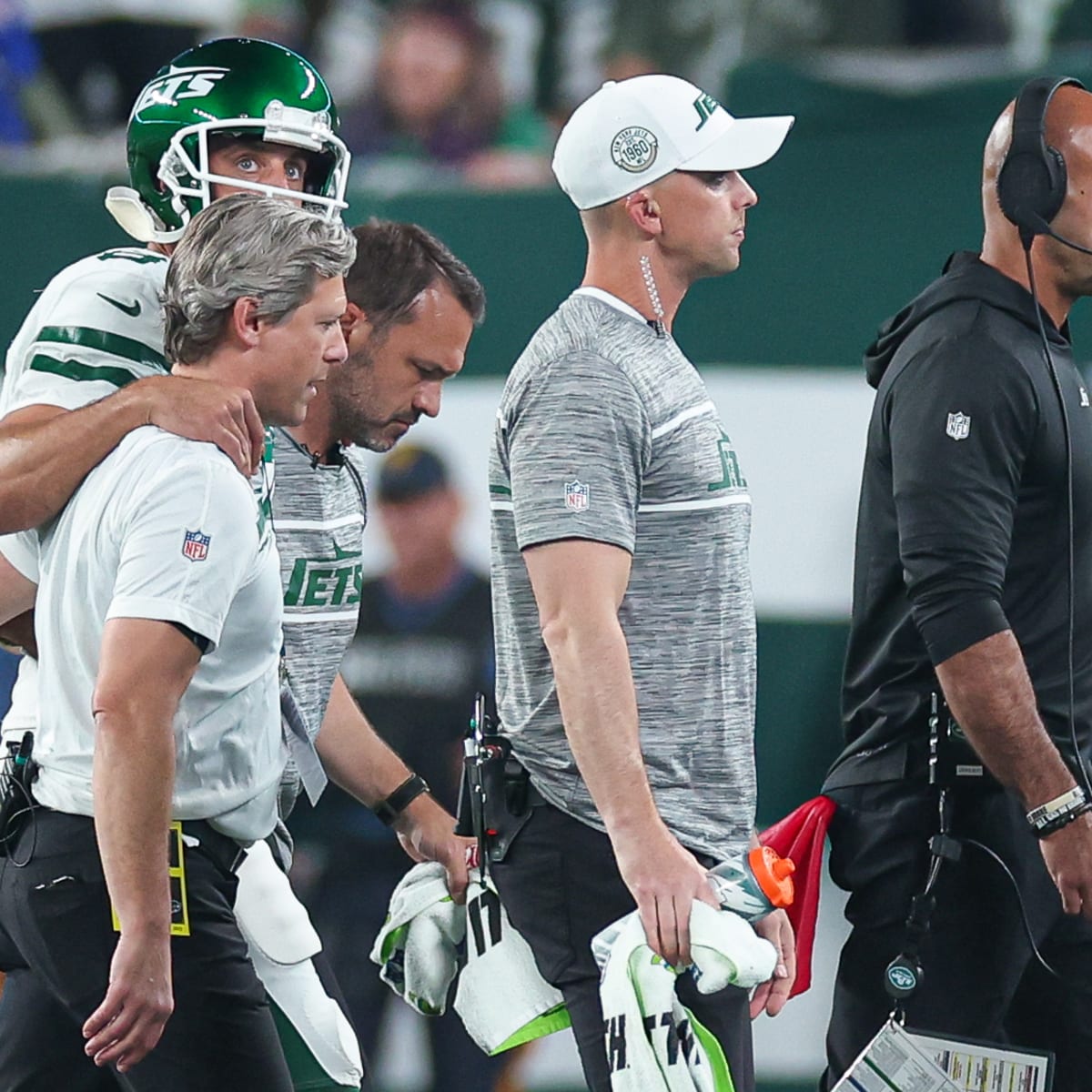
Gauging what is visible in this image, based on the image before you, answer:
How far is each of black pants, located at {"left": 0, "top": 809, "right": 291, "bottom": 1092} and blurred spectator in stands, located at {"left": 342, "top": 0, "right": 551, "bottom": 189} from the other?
8.52 ft

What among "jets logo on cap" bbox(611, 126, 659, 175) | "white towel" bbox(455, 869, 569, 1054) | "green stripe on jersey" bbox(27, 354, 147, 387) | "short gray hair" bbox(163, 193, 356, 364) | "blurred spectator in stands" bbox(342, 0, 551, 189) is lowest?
"white towel" bbox(455, 869, 569, 1054)

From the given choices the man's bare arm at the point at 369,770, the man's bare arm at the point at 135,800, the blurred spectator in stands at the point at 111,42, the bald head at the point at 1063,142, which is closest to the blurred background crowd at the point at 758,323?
the blurred spectator in stands at the point at 111,42

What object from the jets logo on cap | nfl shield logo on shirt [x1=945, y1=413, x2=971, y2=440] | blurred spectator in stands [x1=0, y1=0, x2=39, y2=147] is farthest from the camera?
blurred spectator in stands [x1=0, y1=0, x2=39, y2=147]

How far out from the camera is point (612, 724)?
7.51ft

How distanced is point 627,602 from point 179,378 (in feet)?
2.11

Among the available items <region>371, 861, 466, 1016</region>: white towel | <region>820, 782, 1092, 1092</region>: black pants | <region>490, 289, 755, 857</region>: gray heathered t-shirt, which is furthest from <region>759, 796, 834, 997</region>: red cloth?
<region>371, 861, 466, 1016</region>: white towel

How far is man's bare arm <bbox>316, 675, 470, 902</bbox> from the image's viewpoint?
282 centimetres

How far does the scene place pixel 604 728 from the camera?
2.29m

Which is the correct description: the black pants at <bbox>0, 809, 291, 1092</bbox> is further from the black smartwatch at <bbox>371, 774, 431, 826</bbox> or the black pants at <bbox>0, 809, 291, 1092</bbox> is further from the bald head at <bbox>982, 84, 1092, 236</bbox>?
the bald head at <bbox>982, 84, 1092, 236</bbox>

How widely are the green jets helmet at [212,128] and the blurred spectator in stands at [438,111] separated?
1.79 metres

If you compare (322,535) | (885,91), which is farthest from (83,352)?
(885,91)

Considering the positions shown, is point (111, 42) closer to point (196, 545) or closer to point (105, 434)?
point (105, 434)

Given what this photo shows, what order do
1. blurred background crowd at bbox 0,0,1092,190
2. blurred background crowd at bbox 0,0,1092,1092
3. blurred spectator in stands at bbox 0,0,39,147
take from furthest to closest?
1. blurred spectator in stands at bbox 0,0,39,147
2. blurred background crowd at bbox 0,0,1092,190
3. blurred background crowd at bbox 0,0,1092,1092

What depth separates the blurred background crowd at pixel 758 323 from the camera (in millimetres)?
4129
